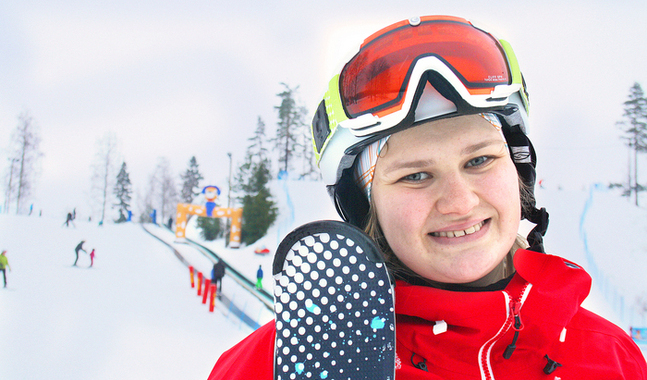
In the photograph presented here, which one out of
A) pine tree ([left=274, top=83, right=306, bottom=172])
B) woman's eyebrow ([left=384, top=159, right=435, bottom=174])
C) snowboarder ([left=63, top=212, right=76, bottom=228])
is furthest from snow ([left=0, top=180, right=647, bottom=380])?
pine tree ([left=274, top=83, right=306, bottom=172])

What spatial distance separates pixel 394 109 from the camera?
1199mm

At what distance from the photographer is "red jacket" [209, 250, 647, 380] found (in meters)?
1.07

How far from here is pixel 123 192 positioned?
38750 millimetres

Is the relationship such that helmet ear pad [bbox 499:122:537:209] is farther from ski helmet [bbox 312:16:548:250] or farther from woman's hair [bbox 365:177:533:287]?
woman's hair [bbox 365:177:533:287]

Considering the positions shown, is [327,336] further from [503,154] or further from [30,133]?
[30,133]

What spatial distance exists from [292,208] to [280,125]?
34.9 feet

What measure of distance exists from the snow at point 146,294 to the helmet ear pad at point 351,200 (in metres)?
3.77

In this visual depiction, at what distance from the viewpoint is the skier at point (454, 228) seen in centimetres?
108

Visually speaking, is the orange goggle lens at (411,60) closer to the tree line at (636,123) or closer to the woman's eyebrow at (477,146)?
the woman's eyebrow at (477,146)

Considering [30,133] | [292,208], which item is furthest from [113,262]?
[30,133]

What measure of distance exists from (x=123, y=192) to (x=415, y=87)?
4319cm

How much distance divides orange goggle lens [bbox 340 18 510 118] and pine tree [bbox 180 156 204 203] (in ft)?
146

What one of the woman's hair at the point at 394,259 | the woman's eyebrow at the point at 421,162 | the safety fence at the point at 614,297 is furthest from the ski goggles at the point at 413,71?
the safety fence at the point at 614,297

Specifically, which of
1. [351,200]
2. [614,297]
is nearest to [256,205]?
[614,297]
